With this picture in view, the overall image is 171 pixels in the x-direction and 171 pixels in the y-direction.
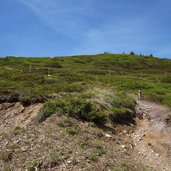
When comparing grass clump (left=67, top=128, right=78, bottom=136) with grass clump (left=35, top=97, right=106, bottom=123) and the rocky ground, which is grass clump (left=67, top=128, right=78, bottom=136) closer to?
the rocky ground

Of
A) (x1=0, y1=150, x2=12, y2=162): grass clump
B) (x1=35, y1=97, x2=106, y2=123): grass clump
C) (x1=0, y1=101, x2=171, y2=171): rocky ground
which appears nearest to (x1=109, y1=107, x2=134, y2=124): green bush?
(x1=0, y1=101, x2=171, y2=171): rocky ground

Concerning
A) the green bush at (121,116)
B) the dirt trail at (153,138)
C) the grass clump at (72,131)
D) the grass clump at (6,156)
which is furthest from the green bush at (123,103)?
the grass clump at (6,156)

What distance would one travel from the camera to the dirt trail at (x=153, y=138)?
62.6 feet

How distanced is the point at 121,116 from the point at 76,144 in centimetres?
785

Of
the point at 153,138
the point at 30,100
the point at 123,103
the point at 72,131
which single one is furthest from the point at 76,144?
the point at 123,103

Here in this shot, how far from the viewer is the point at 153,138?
73.7 ft

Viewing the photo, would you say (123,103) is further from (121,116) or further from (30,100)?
(30,100)

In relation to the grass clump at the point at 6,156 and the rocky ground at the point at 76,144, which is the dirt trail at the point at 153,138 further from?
the grass clump at the point at 6,156

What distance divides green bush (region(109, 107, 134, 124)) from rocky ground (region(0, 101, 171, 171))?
0.71m

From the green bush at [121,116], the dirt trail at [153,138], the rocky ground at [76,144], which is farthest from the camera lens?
the green bush at [121,116]

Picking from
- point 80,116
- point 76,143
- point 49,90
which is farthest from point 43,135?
point 49,90

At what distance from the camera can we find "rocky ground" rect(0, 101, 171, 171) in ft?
52.4

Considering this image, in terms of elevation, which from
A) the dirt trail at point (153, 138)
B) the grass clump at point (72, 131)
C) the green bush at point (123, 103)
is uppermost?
the green bush at point (123, 103)

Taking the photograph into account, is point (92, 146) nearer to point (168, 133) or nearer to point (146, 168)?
point (146, 168)
